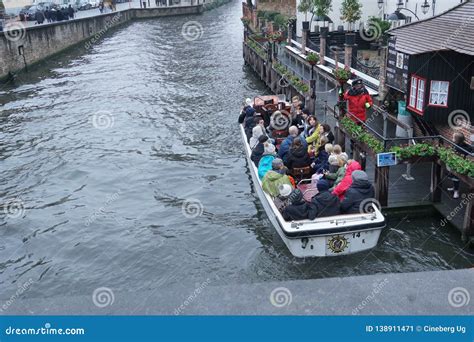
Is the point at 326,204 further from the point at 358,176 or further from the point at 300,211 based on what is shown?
the point at 358,176

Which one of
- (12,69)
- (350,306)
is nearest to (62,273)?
(350,306)

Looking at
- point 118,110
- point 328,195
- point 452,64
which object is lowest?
point 118,110

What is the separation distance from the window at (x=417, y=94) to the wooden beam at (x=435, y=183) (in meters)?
1.97

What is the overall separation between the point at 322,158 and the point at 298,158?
660mm

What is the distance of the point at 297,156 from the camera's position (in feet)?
45.5

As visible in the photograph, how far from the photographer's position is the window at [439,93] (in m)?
13.9

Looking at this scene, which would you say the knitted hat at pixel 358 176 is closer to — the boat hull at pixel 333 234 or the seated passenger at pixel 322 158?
the boat hull at pixel 333 234

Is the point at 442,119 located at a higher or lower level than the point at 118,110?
higher

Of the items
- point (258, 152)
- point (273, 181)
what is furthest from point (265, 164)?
point (273, 181)

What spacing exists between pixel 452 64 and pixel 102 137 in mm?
14745

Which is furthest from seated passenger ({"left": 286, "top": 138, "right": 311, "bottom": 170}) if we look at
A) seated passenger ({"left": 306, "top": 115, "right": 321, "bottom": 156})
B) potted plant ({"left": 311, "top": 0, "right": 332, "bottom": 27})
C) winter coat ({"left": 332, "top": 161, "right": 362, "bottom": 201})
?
potted plant ({"left": 311, "top": 0, "right": 332, "bottom": 27})

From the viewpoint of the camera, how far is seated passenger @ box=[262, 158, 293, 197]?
500 inches

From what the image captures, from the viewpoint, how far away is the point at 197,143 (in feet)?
71.0

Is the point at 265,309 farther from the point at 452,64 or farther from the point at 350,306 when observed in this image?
the point at 452,64
